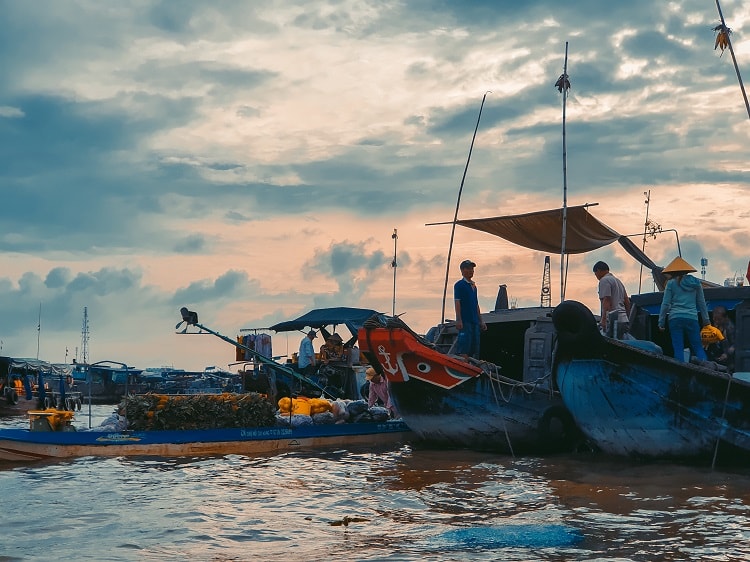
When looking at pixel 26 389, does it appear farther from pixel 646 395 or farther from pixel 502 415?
pixel 646 395

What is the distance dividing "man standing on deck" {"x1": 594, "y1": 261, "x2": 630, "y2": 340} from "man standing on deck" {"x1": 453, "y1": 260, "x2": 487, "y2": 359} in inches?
81.7

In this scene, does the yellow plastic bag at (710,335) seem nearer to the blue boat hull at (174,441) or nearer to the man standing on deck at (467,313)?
the man standing on deck at (467,313)

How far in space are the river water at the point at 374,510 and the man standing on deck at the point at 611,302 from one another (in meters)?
2.06

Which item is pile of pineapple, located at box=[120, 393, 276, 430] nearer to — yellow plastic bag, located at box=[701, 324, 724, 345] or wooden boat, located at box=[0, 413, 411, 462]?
wooden boat, located at box=[0, 413, 411, 462]

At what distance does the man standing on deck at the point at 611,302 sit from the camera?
518 inches

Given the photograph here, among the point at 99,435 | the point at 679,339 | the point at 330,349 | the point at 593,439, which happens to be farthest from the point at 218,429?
the point at 330,349

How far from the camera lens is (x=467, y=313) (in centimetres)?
1433

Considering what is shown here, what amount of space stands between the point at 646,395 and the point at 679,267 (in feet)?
6.45

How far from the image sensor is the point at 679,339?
1224 centimetres

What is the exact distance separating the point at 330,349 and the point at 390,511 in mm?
14110

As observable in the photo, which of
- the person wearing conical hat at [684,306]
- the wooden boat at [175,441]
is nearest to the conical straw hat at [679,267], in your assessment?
the person wearing conical hat at [684,306]

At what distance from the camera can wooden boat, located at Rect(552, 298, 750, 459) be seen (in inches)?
451

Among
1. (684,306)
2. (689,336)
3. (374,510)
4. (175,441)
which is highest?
(684,306)

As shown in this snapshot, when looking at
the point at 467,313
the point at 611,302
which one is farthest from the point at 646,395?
the point at 467,313
